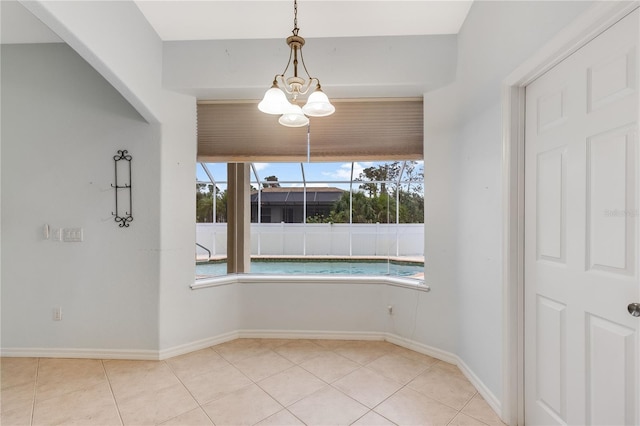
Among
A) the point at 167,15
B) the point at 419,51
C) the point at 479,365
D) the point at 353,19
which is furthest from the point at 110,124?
the point at 479,365

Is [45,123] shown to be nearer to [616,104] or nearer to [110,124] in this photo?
[110,124]

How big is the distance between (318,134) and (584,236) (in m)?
2.20

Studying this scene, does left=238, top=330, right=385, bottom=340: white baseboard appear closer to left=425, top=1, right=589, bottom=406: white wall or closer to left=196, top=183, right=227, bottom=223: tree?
left=425, top=1, right=589, bottom=406: white wall

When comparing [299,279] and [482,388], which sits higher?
[299,279]

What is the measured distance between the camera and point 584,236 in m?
1.28

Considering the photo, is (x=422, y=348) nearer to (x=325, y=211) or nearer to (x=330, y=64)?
(x=325, y=211)

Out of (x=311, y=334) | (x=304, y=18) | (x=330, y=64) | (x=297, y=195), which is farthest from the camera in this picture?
(x=297, y=195)

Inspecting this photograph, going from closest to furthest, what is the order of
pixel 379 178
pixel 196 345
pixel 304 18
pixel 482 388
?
pixel 482 388 → pixel 304 18 → pixel 196 345 → pixel 379 178

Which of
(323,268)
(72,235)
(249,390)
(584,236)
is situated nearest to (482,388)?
(584,236)

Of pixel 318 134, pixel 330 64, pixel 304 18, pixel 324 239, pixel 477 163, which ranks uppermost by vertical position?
pixel 304 18

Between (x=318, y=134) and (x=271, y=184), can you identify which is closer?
(x=318, y=134)

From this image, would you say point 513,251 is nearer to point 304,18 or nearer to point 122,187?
point 304,18

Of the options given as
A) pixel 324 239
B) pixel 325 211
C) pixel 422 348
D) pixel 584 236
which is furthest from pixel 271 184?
pixel 584 236

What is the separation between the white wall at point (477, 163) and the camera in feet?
5.39
